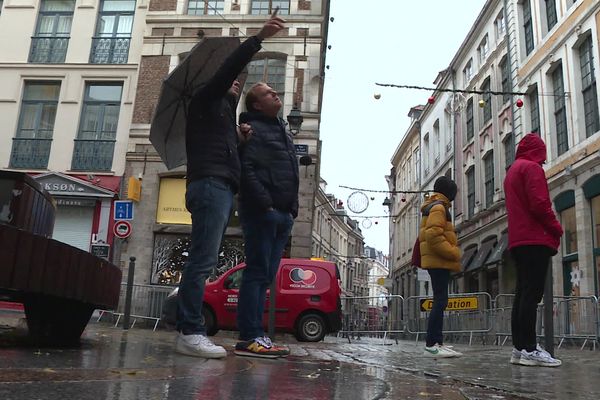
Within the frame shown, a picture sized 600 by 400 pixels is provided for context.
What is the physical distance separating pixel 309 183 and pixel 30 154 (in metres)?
8.94

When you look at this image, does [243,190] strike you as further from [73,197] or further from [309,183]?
[73,197]

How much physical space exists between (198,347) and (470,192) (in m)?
24.5

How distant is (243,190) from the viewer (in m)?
3.84

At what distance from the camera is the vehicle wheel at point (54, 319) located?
3.79 meters

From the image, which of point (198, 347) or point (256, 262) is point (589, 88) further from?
point (198, 347)

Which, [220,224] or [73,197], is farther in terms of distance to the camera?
[73,197]

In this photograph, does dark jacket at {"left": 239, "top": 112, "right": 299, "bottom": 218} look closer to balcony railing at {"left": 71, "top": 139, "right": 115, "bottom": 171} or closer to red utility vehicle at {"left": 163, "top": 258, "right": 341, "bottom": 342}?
red utility vehicle at {"left": 163, "top": 258, "right": 341, "bottom": 342}

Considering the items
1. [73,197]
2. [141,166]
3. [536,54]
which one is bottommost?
[73,197]

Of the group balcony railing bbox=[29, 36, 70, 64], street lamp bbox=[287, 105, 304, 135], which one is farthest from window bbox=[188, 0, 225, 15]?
street lamp bbox=[287, 105, 304, 135]

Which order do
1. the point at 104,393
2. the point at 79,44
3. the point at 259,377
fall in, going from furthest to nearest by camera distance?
the point at 79,44 < the point at 259,377 < the point at 104,393

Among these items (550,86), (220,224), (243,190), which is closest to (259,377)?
(220,224)

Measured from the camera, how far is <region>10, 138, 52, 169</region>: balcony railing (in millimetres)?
17250

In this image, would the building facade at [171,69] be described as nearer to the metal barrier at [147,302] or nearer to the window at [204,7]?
the window at [204,7]

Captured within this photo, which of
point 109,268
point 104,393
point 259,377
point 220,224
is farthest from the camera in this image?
point 109,268
